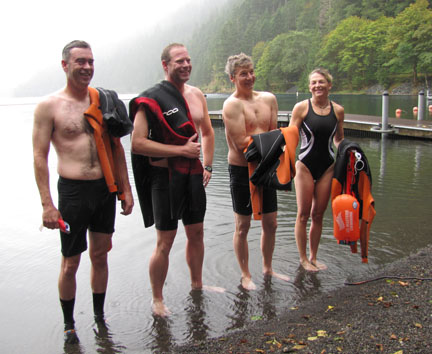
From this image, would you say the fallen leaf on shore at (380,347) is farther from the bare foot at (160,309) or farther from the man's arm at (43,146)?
the man's arm at (43,146)

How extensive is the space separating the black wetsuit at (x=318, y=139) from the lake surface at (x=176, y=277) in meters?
1.21

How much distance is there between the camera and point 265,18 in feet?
385

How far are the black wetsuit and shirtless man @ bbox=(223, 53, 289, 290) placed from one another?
408mm

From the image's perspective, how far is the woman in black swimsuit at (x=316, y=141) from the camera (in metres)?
4.39

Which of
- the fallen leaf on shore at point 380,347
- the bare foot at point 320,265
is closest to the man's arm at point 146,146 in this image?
the fallen leaf on shore at point 380,347

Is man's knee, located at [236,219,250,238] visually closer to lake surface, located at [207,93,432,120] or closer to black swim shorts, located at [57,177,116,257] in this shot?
black swim shorts, located at [57,177,116,257]

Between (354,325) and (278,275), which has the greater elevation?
(354,325)

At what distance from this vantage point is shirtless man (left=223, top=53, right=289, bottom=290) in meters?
4.06

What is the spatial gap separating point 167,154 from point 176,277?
1771 mm

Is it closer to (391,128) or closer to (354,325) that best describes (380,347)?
(354,325)

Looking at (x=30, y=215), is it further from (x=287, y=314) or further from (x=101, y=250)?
(x=287, y=314)

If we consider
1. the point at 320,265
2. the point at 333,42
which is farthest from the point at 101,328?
the point at 333,42

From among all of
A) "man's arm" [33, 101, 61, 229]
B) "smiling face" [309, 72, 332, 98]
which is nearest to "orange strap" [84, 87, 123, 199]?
"man's arm" [33, 101, 61, 229]

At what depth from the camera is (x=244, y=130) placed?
13.4 feet
